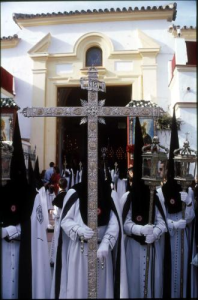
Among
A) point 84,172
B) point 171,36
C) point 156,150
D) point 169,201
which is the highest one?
point 171,36

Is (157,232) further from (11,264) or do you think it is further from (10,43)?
(10,43)

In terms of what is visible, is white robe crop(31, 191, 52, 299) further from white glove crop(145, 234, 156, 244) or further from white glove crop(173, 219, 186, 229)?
white glove crop(173, 219, 186, 229)

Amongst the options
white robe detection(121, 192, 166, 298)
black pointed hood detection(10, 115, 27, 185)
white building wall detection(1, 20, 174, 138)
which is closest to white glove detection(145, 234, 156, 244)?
white robe detection(121, 192, 166, 298)

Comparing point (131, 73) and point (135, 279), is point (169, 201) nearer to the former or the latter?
point (135, 279)

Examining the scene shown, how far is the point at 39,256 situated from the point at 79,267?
54 cm

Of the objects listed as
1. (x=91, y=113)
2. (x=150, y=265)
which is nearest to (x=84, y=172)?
(x=91, y=113)

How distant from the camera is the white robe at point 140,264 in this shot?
13.6 ft

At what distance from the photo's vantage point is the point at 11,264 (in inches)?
156

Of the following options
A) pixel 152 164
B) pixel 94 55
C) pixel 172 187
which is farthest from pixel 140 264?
pixel 94 55

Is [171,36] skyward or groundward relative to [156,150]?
skyward

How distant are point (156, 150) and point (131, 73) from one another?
11.4m

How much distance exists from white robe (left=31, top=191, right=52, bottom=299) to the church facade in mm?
10249

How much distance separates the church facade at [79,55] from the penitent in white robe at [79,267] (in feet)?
33.8

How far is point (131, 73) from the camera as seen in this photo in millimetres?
14688
